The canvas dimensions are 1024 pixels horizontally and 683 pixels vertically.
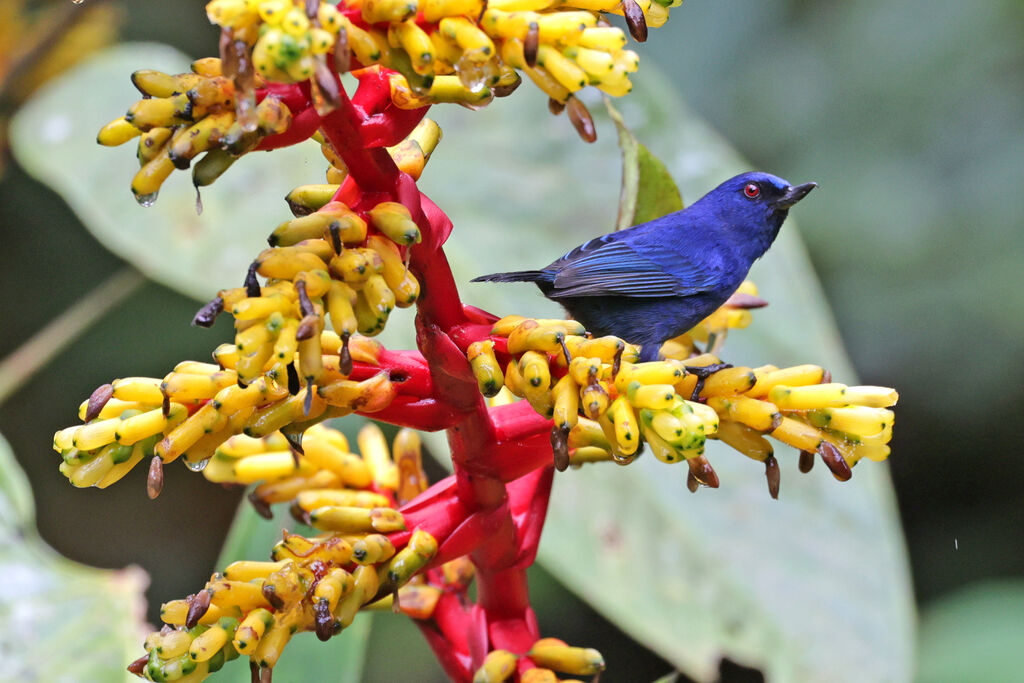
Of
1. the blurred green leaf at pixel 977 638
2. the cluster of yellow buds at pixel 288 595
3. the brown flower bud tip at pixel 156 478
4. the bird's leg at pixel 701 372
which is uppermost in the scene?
the brown flower bud tip at pixel 156 478

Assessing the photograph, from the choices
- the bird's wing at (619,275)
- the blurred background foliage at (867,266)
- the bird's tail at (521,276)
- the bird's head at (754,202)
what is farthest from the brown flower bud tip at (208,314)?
the blurred background foliage at (867,266)

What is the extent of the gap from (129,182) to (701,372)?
122 centimetres

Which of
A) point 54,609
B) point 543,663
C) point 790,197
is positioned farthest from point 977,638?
point 54,609

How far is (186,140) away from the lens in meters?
0.63

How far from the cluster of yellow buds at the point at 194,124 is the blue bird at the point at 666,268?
48 centimetres

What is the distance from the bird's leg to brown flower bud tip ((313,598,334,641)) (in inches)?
13.2

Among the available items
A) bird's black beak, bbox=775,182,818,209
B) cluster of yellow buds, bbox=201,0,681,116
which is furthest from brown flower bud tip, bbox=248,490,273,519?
bird's black beak, bbox=775,182,818,209

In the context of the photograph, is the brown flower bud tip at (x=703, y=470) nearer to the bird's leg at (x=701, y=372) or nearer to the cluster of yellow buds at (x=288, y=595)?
the bird's leg at (x=701, y=372)

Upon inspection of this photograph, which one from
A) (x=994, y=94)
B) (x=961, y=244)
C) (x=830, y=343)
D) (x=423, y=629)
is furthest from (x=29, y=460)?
(x=994, y=94)

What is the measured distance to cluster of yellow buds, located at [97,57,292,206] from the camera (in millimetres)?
636

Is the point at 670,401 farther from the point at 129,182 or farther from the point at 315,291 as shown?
the point at 129,182

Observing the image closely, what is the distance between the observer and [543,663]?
0.95 metres

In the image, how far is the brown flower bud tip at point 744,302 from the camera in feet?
3.72

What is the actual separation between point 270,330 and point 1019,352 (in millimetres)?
1844
